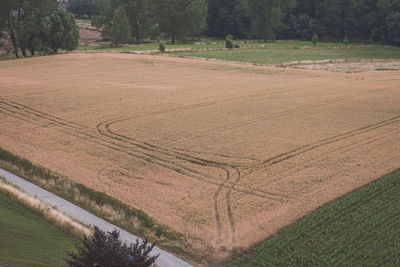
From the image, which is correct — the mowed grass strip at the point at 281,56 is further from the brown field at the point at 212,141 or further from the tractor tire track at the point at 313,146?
the tractor tire track at the point at 313,146

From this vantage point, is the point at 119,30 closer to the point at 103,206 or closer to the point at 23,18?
the point at 23,18

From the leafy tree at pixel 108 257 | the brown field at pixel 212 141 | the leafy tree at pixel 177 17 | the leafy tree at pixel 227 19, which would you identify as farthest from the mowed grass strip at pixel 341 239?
the leafy tree at pixel 227 19

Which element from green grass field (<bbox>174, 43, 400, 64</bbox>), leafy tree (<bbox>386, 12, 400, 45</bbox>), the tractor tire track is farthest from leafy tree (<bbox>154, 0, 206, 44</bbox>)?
the tractor tire track

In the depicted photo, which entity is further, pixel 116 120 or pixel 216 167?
pixel 116 120

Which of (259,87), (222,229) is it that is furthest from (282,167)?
(259,87)

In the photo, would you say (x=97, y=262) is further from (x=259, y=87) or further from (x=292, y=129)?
(x=259, y=87)

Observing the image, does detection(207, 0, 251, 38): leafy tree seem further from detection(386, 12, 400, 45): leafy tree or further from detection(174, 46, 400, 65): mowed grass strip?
detection(174, 46, 400, 65): mowed grass strip

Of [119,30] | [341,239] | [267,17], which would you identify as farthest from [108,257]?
[267,17]
